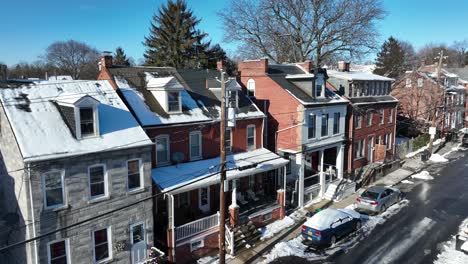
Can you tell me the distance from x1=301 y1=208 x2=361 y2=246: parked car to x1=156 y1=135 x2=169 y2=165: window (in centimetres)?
881

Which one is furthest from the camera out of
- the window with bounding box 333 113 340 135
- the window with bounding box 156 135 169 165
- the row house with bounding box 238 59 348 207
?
the window with bounding box 333 113 340 135

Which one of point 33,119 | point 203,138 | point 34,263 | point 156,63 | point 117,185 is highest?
point 156,63

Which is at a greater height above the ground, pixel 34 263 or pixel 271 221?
pixel 34 263

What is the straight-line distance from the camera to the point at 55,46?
237 ft

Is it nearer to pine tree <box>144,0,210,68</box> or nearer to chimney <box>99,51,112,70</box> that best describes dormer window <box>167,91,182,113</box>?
chimney <box>99,51,112,70</box>

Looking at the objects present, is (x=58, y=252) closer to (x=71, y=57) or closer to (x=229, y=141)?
(x=229, y=141)

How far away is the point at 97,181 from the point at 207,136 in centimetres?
809

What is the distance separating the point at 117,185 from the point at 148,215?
2340 millimetres

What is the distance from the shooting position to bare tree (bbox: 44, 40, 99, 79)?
234 feet

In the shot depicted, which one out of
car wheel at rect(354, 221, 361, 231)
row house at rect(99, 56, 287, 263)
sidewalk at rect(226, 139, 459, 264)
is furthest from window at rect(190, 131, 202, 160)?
car wheel at rect(354, 221, 361, 231)

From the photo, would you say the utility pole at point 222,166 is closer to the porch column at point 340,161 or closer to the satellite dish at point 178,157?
the satellite dish at point 178,157

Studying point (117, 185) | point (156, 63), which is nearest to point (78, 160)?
point (117, 185)

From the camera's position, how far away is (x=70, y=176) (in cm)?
1403

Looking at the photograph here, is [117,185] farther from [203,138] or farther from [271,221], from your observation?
[271,221]
